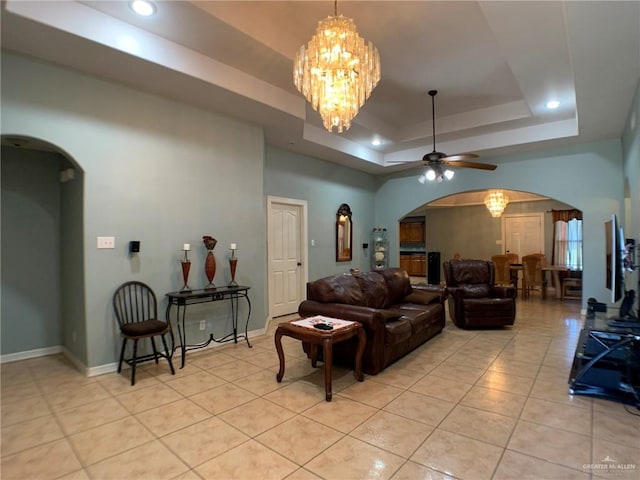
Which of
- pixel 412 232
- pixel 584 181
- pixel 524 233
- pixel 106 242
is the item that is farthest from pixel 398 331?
pixel 412 232

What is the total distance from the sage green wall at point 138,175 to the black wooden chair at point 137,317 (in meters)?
0.10

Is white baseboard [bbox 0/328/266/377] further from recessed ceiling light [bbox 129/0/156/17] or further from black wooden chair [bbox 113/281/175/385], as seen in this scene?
recessed ceiling light [bbox 129/0/156/17]

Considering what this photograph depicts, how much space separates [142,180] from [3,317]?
2307mm

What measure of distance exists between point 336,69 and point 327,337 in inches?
89.2

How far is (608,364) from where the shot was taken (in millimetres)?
2934

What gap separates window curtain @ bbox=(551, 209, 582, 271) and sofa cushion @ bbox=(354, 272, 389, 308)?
6.98 meters

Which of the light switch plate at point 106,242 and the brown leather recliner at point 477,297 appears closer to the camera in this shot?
the light switch plate at point 106,242

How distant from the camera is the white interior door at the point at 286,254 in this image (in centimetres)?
583

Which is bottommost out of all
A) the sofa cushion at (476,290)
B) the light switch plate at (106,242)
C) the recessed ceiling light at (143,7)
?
the sofa cushion at (476,290)

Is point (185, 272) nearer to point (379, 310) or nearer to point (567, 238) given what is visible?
point (379, 310)

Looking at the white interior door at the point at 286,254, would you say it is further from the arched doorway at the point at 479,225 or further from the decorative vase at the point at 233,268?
the arched doorway at the point at 479,225

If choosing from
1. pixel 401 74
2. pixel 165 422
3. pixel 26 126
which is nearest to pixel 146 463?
pixel 165 422

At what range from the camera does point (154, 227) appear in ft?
12.5

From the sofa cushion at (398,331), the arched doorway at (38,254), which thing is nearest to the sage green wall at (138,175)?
the arched doorway at (38,254)
